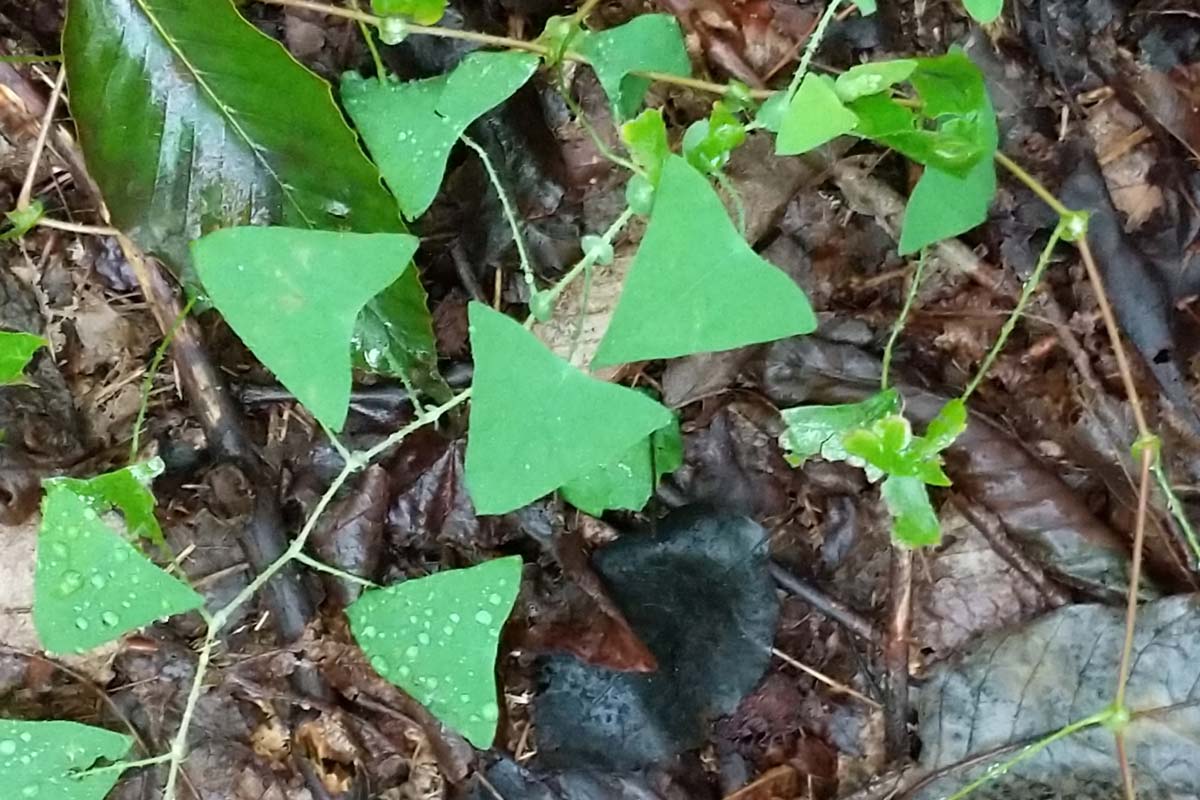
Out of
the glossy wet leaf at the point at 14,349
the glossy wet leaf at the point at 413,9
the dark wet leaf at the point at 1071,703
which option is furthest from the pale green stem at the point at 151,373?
the dark wet leaf at the point at 1071,703

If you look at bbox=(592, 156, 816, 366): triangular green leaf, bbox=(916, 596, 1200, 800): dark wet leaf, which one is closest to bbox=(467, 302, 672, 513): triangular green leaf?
bbox=(592, 156, 816, 366): triangular green leaf

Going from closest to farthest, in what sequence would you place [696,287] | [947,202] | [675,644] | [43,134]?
[696,287] → [947,202] → [43,134] → [675,644]

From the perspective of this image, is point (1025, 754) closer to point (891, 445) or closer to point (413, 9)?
point (891, 445)

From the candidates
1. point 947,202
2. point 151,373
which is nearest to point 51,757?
point 151,373

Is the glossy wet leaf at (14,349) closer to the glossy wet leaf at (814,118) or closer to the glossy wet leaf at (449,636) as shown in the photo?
the glossy wet leaf at (449,636)

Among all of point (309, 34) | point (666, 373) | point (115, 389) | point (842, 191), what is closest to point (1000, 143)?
point (842, 191)

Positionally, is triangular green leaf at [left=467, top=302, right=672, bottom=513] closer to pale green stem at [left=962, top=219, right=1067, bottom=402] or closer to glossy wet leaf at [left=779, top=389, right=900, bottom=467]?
glossy wet leaf at [left=779, top=389, right=900, bottom=467]
